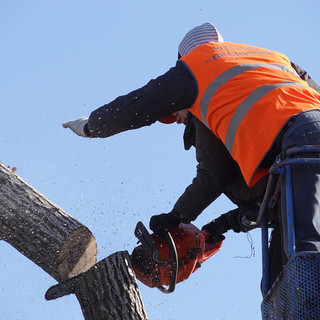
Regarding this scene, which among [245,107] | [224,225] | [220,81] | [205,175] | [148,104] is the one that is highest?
[148,104]

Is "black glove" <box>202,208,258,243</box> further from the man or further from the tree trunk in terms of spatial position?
the man

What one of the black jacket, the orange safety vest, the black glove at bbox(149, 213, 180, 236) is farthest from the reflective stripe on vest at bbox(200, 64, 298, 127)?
the black glove at bbox(149, 213, 180, 236)

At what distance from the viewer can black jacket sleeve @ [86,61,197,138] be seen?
341 centimetres

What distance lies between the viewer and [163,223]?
4.00 metres

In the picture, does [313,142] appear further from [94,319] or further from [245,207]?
[94,319]

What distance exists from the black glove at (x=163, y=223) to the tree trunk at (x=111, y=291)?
1.16 feet

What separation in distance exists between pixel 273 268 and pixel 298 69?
5.02ft

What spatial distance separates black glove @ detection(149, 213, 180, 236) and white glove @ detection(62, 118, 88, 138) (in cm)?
68

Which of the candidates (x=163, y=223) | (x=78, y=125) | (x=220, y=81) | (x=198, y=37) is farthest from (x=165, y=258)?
(x=198, y=37)

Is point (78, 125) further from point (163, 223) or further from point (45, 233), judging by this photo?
point (163, 223)

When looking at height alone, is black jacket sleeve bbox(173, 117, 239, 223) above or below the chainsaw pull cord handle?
above

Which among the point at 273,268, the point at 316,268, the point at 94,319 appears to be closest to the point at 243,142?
the point at 273,268

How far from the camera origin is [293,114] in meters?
2.95

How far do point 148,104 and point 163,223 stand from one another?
0.83m
